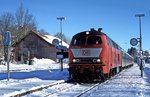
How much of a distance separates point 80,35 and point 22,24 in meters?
73.1

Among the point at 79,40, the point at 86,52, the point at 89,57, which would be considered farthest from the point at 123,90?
the point at 79,40

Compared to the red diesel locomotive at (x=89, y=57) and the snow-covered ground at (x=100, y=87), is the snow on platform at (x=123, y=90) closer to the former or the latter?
the snow-covered ground at (x=100, y=87)

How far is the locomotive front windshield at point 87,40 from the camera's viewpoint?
83.9 feet

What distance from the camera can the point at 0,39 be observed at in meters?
91.6

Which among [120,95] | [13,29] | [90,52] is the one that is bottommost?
[120,95]

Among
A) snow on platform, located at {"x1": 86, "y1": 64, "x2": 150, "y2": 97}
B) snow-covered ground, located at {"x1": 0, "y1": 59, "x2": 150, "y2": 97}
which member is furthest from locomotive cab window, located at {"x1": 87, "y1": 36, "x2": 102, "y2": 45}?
snow on platform, located at {"x1": 86, "y1": 64, "x2": 150, "y2": 97}

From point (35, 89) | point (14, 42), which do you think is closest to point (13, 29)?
point (14, 42)

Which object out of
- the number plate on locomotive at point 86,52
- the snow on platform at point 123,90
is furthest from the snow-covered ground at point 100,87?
the number plate on locomotive at point 86,52

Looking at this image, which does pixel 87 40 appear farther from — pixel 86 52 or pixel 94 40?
pixel 86 52

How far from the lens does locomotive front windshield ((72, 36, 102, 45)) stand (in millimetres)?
25572

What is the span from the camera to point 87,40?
1011 inches

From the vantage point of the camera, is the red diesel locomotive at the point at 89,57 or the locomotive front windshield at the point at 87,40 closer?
the red diesel locomotive at the point at 89,57

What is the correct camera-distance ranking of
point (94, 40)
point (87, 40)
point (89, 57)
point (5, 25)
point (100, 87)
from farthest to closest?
point (5, 25), point (94, 40), point (87, 40), point (89, 57), point (100, 87)

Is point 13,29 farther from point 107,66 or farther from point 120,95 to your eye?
point 120,95
